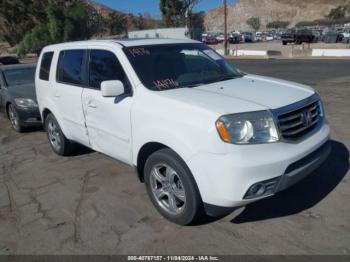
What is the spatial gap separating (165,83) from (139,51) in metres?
0.58

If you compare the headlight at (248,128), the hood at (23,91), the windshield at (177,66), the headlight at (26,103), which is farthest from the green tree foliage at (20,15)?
the headlight at (248,128)

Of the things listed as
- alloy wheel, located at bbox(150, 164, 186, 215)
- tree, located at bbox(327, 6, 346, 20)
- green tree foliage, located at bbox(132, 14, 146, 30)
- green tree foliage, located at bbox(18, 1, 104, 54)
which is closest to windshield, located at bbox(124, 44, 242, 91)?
alloy wheel, located at bbox(150, 164, 186, 215)

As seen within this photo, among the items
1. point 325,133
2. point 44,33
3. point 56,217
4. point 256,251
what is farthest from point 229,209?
point 44,33

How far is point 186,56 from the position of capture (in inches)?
180

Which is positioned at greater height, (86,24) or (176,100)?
(86,24)

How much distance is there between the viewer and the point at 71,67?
5.11 m

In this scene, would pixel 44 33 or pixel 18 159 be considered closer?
pixel 18 159

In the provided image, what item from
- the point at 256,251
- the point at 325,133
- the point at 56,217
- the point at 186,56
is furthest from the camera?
the point at 186,56

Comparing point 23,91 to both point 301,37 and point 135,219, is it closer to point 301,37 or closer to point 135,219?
point 135,219

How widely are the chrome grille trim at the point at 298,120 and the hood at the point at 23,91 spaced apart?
601 centimetres

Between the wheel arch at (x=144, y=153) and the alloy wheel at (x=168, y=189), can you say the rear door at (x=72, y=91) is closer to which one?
the wheel arch at (x=144, y=153)

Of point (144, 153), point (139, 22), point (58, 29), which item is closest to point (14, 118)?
point (144, 153)

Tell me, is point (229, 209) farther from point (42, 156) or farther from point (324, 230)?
point (42, 156)

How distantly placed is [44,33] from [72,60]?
180ft
